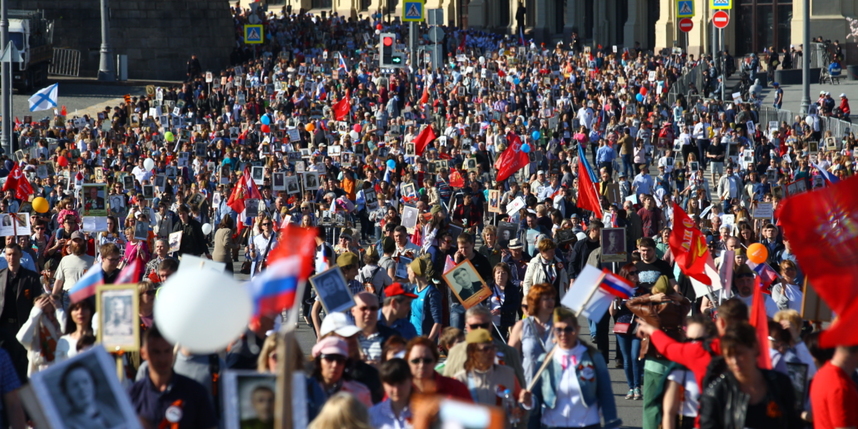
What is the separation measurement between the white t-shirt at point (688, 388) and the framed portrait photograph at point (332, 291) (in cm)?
235

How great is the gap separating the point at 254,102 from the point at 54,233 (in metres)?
18.9

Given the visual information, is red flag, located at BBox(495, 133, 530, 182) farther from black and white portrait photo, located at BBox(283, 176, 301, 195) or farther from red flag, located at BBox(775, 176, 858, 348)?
red flag, located at BBox(775, 176, 858, 348)

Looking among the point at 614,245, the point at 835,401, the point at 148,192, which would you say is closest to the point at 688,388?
the point at 835,401

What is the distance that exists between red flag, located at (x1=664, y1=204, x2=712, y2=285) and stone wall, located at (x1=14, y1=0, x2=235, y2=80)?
38.0 m

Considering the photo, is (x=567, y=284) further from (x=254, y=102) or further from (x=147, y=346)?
(x=254, y=102)

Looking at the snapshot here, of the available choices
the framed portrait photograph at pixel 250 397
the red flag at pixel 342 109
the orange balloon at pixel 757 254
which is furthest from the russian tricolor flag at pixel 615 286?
the red flag at pixel 342 109

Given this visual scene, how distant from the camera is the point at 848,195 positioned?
18.2 ft

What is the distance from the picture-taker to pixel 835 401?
17.7 feet

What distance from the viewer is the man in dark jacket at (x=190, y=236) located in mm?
14727

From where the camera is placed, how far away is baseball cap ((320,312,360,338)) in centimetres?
652

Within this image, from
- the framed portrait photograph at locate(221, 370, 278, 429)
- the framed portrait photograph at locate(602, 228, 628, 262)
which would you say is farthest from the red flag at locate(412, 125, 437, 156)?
the framed portrait photograph at locate(221, 370, 278, 429)

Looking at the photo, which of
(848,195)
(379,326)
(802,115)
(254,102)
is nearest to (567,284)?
(379,326)

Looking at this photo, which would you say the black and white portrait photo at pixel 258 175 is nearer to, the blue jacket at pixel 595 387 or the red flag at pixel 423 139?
the red flag at pixel 423 139

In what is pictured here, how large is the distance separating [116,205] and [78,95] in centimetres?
2472
